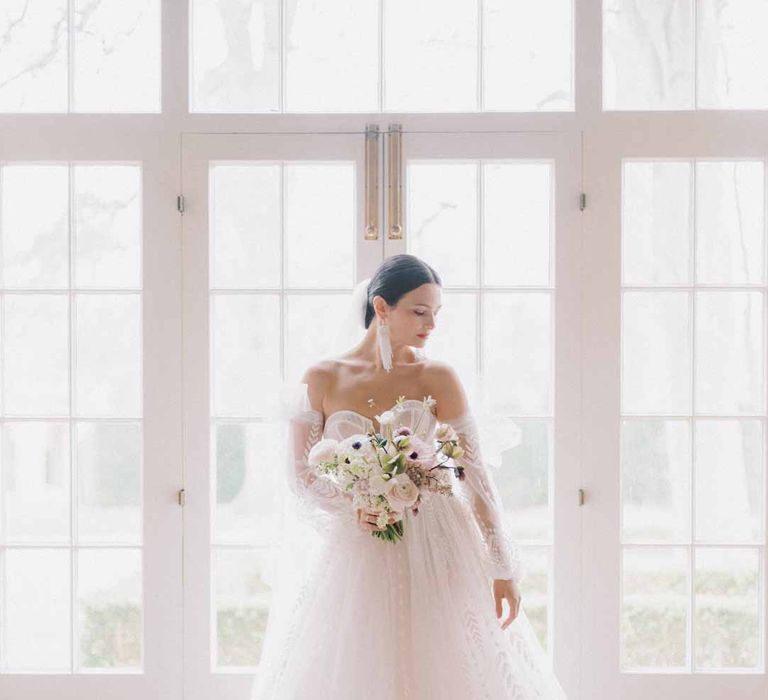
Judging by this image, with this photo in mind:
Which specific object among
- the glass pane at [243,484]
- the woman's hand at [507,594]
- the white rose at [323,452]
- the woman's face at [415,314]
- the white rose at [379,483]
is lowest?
the woman's hand at [507,594]

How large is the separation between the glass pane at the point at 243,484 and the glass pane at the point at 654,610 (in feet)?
4.02

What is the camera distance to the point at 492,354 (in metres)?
2.92

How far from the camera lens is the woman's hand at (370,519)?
2.14 m

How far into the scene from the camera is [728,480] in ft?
9.64

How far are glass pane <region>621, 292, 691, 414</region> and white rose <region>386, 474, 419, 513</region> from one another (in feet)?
3.65

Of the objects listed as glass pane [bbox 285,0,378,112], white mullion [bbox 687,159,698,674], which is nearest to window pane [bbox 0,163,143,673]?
glass pane [bbox 285,0,378,112]

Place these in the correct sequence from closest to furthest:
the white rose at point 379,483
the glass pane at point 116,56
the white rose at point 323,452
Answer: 1. the white rose at point 379,483
2. the white rose at point 323,452
3. the glass pane at point 116,56

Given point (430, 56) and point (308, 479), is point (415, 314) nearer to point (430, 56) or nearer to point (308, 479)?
point (308, 479)

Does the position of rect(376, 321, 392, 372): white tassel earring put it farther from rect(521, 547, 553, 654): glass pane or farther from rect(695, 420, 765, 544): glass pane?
rect(695, 420, 765, 544): glass pane

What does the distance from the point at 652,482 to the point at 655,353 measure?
43cm

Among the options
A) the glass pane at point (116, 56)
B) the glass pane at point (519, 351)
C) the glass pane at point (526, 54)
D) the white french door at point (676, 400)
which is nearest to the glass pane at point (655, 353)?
the white french door at point (676, 400)

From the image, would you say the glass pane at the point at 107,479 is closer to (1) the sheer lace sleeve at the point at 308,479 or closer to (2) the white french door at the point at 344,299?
(2) the white french door at the point at 344,299

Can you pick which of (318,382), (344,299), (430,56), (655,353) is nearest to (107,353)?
(344,299)

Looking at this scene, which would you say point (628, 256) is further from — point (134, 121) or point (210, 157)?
point (134, 121)
